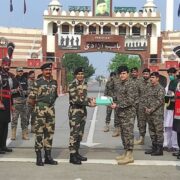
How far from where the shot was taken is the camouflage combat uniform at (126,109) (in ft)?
30.2

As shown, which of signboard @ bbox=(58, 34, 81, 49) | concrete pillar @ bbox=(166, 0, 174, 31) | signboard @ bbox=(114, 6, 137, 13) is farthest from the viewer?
concrete pillar @ bbox=(166, 0, 174, 31)

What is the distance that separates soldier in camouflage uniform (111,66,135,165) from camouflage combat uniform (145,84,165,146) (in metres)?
1.18

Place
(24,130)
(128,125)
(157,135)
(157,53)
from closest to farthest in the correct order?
(128,125) < (157,135) < (24,130) < (157,53)

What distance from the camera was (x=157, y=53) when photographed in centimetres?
6875

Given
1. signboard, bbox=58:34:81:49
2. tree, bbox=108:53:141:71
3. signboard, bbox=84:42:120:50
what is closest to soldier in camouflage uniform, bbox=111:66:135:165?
signboard, bbox=58:34:81:49

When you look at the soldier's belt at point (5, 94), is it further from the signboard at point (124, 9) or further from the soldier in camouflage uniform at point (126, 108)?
the signboard at point (124, 9)

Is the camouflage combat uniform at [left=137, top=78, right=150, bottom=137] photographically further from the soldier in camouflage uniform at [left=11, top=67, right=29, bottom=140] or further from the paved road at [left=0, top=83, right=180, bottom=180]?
the soldier in camouflage uniform at [left=11, top=67, right=29, bottom=140]

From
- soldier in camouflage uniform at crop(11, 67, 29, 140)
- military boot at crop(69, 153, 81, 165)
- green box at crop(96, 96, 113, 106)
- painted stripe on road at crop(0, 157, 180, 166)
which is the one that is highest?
green box at crop(96, 96, 113, 106)

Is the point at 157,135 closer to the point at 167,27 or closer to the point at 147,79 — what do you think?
the point at 147,79

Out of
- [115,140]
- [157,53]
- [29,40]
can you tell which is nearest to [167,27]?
[157,53]

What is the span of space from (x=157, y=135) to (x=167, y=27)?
78324 mm

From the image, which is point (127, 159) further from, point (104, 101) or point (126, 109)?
point (104, 101)

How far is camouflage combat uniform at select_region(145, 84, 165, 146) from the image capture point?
10.3 meters

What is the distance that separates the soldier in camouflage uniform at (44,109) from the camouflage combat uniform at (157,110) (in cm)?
230
